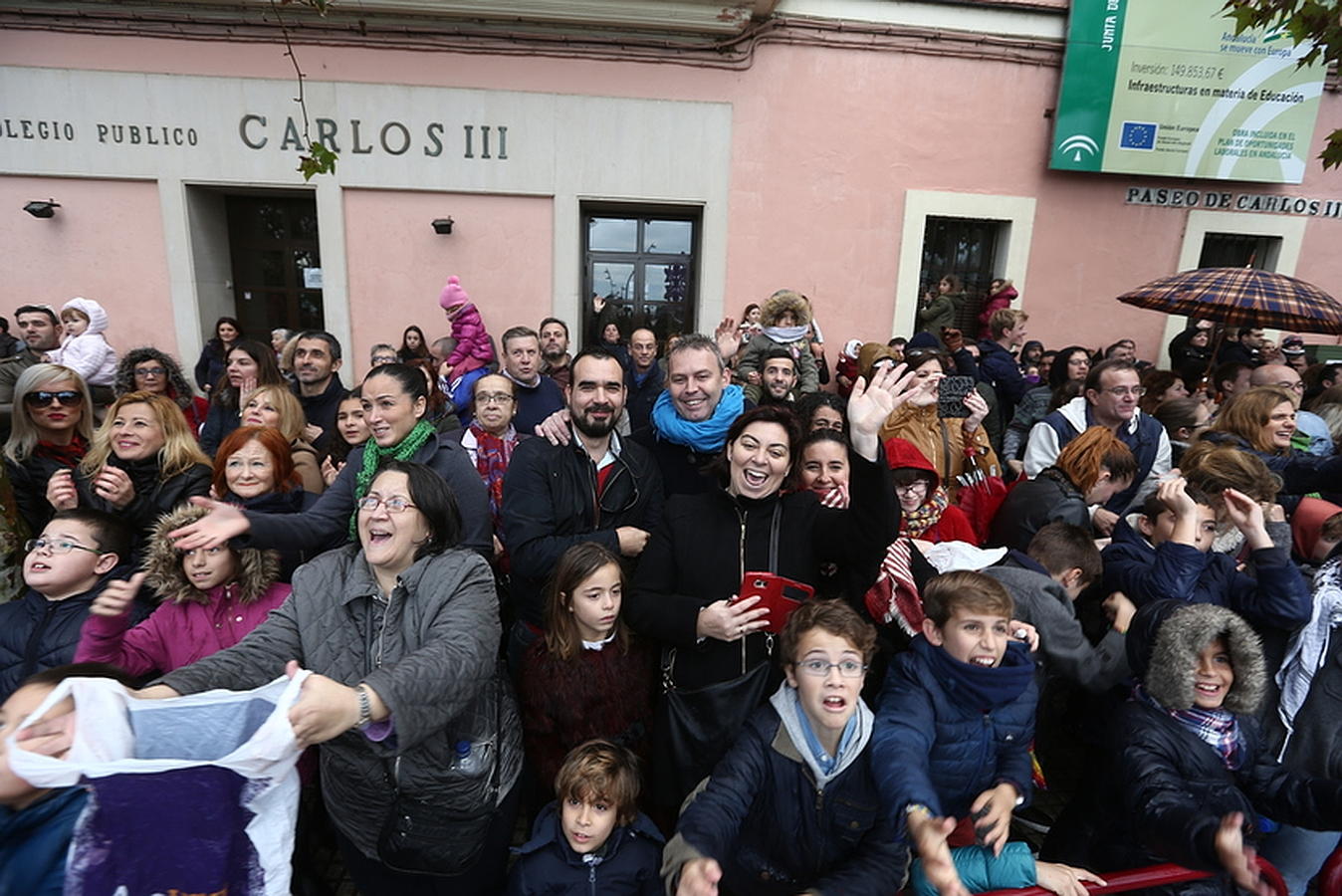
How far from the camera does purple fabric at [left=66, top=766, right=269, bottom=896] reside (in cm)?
117

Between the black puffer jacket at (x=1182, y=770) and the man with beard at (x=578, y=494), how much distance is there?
168 cm

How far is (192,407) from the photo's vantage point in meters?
4.62

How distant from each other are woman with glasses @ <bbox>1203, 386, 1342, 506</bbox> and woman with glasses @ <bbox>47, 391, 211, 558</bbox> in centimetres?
513

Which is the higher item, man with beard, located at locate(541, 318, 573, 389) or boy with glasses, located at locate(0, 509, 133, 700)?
man with beard, located at locate(541, 318, 573, 389)

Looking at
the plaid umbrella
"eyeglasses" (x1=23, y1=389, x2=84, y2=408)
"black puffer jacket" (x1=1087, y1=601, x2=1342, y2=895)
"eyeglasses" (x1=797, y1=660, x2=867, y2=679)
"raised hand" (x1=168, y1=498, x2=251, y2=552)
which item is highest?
the plaid umbrella

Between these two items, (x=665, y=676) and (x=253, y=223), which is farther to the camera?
(x=253, y=223)

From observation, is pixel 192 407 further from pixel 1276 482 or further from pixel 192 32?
pixel 1276 482

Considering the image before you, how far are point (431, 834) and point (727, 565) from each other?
118 centimetres

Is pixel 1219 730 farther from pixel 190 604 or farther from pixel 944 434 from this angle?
pixel 190 604

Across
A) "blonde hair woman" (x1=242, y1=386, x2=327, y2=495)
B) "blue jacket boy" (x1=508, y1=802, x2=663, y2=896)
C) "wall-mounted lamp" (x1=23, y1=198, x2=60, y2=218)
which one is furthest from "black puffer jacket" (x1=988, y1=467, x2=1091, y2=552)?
"wall-mounted lamp" (x1=23, y1=198, x2=60, y2=218)

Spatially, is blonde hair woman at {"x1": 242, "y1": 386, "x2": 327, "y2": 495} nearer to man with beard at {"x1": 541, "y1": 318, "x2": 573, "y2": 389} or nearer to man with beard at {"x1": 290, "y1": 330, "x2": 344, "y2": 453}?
man with beard at {"x1": 290, "y1": 330, "x2": 344, "y2": 453}

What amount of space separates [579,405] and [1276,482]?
2.94m

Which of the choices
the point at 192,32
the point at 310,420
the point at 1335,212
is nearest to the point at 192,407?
the point at 310,420

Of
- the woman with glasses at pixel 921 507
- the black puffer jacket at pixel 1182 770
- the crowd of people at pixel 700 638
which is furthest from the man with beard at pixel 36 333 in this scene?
the black puffer jacket at pixel 1182 770
